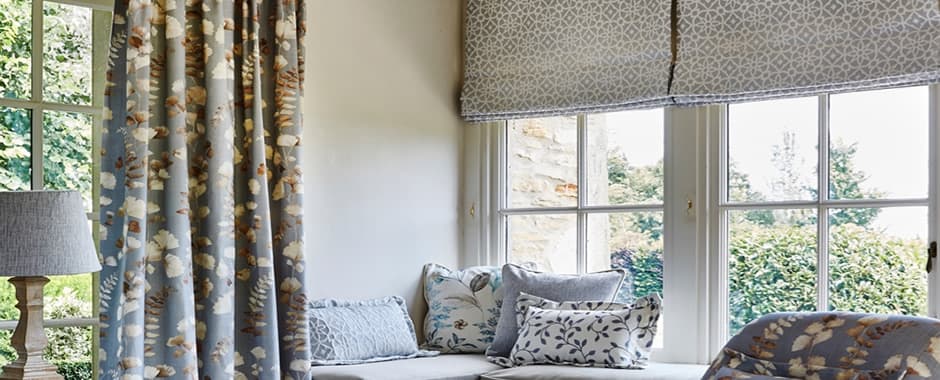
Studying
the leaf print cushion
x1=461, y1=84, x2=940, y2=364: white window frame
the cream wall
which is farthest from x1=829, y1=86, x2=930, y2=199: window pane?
the cream wall

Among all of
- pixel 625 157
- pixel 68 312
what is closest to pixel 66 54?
pixel 68 312

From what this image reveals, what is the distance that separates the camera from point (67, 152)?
11.0 ft

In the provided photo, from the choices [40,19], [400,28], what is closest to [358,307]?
[400,28]

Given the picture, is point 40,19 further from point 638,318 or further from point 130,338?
point 638,318

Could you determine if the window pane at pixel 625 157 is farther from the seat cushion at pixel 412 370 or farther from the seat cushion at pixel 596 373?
the seat cushion at pixel 412 370

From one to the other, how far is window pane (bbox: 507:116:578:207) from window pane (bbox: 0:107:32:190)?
200 centimetres

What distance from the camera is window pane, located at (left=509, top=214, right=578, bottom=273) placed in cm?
428

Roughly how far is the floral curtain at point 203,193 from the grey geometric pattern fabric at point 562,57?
2.96 ft

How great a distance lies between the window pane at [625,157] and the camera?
13.1 ft

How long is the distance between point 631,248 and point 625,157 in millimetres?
364

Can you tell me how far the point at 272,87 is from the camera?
376 centimetres

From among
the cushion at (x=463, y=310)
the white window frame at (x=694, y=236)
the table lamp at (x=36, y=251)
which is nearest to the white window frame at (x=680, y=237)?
the white window frame at (x=694, y=236)

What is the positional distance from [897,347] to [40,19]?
2.74m

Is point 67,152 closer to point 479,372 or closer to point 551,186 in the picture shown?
point 479,372
